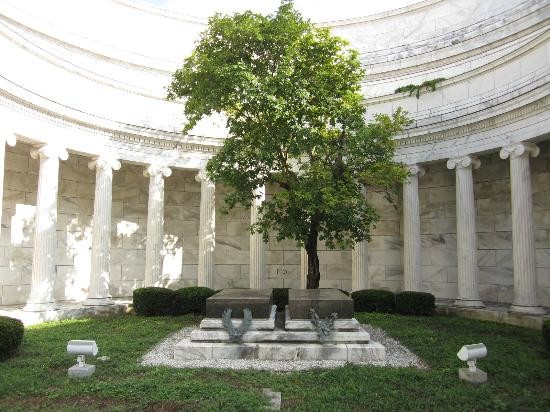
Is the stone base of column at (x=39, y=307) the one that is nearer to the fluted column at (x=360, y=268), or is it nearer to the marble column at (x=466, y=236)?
the fluted column at (x=360, y=268)

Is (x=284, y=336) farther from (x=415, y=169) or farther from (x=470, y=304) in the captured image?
(x=415, y=169)

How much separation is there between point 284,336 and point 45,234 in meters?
13.9

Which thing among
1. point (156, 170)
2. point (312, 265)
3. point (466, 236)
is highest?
point (156, 170)

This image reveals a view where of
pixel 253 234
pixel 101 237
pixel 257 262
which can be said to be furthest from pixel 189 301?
pixel 101 237

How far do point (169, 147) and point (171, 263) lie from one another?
849cm

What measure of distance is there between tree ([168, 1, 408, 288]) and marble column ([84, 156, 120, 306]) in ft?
21.9

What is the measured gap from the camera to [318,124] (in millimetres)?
20719

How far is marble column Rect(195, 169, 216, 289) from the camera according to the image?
27.3m

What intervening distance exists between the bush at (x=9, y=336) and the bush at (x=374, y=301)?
52.6 ft

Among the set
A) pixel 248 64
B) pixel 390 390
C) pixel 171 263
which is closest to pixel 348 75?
pixel 248 64

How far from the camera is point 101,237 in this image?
2491cm

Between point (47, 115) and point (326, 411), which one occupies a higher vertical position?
point (47, 115)

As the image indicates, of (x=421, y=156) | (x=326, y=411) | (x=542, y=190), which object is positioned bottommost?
(x=326, y=411)

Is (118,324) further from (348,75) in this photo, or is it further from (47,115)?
(348,75)
